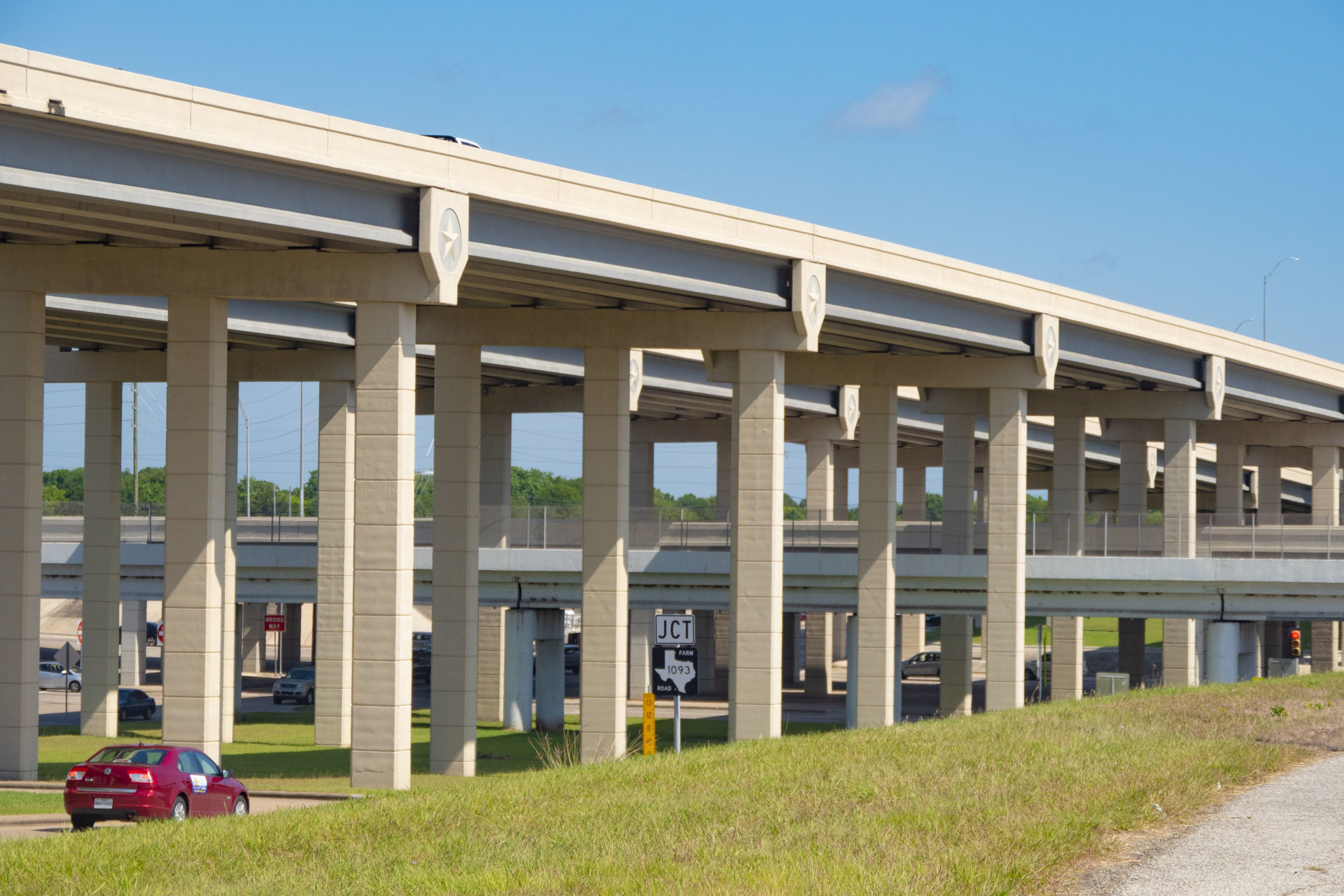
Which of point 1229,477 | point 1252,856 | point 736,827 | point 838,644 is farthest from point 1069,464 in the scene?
point 838,644

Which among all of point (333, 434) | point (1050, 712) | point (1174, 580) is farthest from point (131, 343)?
point (1174, 580)

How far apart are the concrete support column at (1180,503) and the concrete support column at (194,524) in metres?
33.8

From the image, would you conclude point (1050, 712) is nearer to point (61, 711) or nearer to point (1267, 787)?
point (1267, 787)

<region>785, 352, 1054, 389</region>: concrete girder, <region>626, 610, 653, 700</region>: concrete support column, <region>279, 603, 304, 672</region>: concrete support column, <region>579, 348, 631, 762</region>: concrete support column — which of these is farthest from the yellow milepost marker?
<region>279, 603, 304, 672</region>: concrete support column

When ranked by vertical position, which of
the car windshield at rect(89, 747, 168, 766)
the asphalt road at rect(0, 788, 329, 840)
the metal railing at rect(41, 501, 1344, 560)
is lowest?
the asphalt road at rect(0, 788, 329, 840)

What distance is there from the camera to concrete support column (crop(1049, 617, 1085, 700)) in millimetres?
53406

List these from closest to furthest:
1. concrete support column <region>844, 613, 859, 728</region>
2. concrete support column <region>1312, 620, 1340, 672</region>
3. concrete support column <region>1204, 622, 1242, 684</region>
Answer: concrete support column <region>844, 613, 859, 728</region>
concrete support column <region>1204, 622, 1242, 684</region>
concrete support column <region>1312, 620, 1340, 672</region>

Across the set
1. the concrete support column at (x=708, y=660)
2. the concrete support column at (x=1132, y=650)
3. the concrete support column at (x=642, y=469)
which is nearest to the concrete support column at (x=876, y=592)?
the concrete support column at (x=642, y=469)

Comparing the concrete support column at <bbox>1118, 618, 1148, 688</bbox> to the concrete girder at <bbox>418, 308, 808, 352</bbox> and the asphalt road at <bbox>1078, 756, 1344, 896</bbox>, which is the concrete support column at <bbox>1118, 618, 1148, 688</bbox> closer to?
the concrete girder at <bbox>418, 308, 808, 352</bbox>

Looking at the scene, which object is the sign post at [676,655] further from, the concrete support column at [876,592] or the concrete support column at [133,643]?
the concrete support column at [133,643]

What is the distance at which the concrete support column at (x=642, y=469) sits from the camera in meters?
68.8

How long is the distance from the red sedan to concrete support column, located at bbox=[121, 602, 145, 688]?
164ft

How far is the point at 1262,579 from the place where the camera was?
149 ft

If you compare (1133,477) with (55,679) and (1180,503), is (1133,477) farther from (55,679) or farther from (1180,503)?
(55,679)
